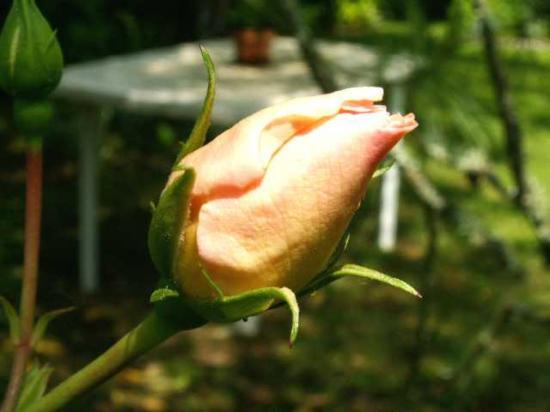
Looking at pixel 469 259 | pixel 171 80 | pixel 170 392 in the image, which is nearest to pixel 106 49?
pixel 171 80

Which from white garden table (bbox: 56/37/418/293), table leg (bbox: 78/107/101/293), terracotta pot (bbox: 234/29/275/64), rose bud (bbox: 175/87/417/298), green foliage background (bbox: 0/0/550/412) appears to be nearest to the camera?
rose bud (bbox: 175/87/417/298)

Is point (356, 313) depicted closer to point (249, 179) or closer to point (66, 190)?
point (66, 190)

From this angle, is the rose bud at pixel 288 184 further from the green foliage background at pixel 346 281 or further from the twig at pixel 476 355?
the twig at pixel 476 355

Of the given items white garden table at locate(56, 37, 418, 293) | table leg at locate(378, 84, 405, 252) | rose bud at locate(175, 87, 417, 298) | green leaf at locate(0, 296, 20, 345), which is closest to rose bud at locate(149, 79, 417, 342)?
rose bud at locate(175, 87, 417, 298)


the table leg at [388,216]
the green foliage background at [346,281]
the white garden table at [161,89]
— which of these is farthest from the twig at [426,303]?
the table leg at [388,216]

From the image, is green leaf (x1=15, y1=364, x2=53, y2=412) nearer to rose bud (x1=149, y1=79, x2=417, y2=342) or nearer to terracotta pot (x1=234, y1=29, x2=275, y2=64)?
rose bud (x1=149, y1=79, x2=417, y2=342)

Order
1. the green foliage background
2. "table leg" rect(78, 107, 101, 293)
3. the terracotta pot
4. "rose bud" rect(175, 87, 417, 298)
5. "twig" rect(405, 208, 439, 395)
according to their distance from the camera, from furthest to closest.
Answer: the terracotta pot, "table leg" rect(78, 107, 101, 293), the green foliage background, "twig" rect(405, 208, 439, 395), "rose bud" rect(175, 87, 417, 298)
